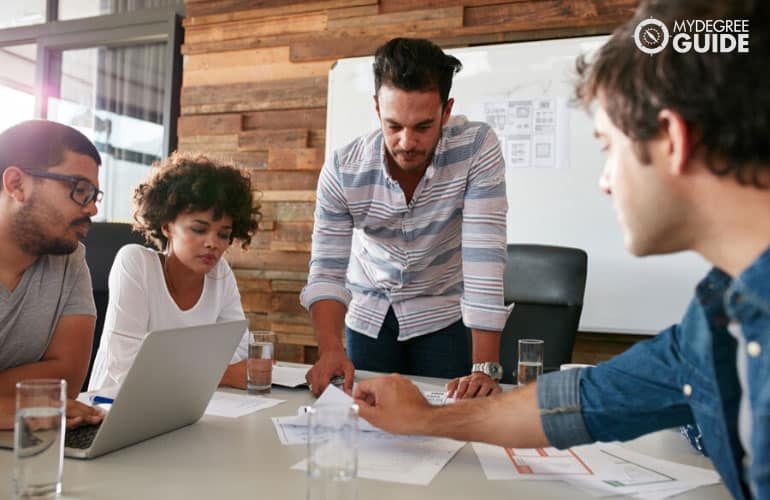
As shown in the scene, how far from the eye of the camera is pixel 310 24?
337 cm

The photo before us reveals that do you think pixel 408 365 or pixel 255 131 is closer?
pixel 408 365

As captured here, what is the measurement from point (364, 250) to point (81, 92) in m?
2.98

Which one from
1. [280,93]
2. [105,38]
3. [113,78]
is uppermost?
[105,38]

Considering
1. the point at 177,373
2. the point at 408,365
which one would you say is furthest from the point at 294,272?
the point at 177,373

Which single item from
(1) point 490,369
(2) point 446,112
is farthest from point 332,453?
(2) point 446,112

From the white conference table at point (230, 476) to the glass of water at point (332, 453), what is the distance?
50 mm

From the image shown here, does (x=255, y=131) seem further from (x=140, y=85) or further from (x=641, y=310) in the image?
(x=641, y=310)

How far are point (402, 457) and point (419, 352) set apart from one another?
0.89m

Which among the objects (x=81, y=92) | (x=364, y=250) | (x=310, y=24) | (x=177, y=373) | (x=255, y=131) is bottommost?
(x=177, y=373)

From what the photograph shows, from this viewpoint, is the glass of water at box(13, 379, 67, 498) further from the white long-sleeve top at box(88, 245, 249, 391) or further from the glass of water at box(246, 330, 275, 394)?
the white long-sleeve top at box(88, 245, 249, 391)

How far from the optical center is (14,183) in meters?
1.43

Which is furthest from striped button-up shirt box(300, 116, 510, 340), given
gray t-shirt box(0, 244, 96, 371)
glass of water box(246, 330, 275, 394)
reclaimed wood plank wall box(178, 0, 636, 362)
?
reclaimed wood plank wall box(178, 0, 636, 362)

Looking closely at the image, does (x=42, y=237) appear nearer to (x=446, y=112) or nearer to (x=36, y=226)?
(x=36, y=226)

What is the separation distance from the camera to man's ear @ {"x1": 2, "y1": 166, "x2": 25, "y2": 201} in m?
1.43
